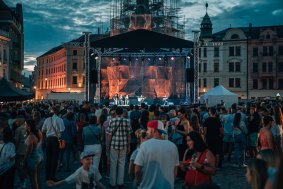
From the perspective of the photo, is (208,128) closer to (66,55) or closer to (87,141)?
(87,141)

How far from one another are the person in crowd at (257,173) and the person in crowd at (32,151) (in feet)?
20.8

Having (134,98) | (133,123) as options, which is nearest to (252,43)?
(134,98)

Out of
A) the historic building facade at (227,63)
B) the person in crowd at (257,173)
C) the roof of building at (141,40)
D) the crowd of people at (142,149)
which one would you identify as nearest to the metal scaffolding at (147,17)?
the historic building facade at (227,63)

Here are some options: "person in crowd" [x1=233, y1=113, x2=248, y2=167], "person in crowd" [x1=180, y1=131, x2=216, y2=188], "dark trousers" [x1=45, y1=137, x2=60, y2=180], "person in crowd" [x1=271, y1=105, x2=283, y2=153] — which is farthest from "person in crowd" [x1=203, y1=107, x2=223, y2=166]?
"person in crowd" [x1=180, y1=131, x2=216, y2=188]

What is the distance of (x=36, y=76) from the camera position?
10812cm

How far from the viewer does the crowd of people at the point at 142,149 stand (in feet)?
20.1

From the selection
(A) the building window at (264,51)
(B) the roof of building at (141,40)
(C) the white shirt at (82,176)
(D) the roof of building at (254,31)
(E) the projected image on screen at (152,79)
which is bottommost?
(C) the white shirt at (82,176)

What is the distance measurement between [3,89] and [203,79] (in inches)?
2107

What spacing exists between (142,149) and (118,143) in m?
4.34

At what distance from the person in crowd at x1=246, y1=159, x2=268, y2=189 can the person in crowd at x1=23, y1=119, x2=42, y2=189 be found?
634 centimetres

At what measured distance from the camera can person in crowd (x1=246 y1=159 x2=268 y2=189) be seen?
11.9 ft

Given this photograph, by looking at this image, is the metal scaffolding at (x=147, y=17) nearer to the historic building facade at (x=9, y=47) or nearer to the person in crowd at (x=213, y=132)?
the historic building facade at (x=9, y=47)

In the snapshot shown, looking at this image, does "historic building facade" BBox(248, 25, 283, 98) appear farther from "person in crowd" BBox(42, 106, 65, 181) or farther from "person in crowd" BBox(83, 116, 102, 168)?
"person in crowd" BBox(83, 116, 102, 168)

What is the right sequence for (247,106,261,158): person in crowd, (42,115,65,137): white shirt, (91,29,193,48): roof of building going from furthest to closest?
1. (91,29,193,48): roof of building
2. (247,106,261,158): person in crowd
3. (42,115,65,137): white shirt
